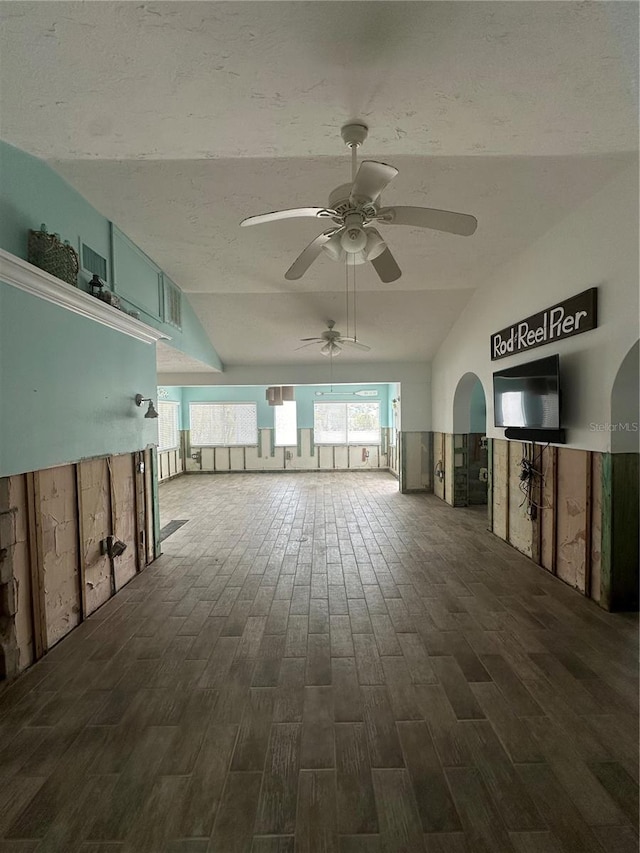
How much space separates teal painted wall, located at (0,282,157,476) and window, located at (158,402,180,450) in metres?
6.53

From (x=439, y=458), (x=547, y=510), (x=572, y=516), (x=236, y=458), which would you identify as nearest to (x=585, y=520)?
(x=572, y=516)

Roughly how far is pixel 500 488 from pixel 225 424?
854 cm

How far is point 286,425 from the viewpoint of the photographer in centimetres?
1204

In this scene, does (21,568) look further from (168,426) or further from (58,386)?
(168,426)

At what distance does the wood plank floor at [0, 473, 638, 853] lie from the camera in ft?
5.27

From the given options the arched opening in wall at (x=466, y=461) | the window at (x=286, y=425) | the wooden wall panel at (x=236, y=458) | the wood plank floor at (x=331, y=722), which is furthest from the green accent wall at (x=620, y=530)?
the wooden wall panel at (x=236, y=458)

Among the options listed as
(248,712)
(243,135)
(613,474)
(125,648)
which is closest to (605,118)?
(243,135)

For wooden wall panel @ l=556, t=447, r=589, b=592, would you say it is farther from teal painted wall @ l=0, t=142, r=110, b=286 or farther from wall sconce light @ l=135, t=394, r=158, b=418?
teal painted wall @ l=0, t=142, r=110, b=286

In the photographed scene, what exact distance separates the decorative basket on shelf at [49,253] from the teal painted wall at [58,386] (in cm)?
24

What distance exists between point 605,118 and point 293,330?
17.3 ft

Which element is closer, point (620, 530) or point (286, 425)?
point (620, 530)

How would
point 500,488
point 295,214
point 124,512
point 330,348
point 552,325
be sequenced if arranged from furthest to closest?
point 330,348
point 500,488
point 124,512
point 552,325
point 295,214

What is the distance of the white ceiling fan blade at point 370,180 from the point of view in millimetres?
2031


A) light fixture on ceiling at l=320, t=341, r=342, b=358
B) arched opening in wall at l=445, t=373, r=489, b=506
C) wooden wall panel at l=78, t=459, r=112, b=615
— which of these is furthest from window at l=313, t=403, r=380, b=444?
wooden wall panel at l=78, t=459, r=112, b=615
